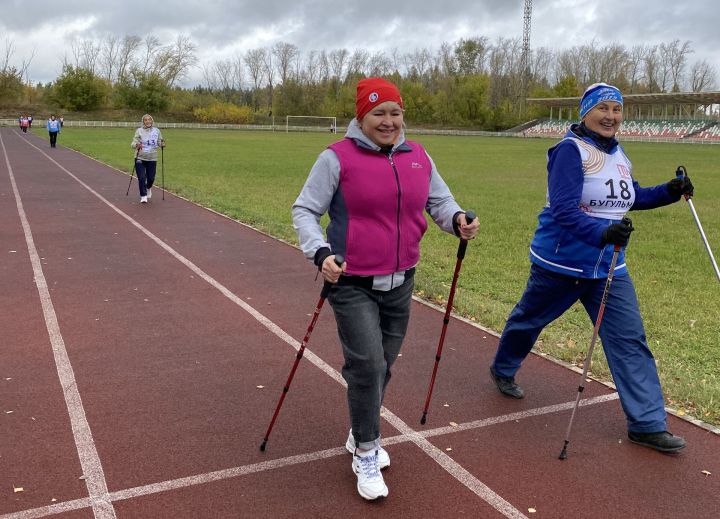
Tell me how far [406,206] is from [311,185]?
47 cm

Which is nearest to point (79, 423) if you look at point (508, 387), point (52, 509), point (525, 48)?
point (52, 509)

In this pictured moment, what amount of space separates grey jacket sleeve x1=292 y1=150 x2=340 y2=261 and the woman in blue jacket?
141 cm

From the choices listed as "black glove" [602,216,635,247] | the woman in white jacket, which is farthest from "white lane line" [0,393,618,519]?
the woman in white jacket

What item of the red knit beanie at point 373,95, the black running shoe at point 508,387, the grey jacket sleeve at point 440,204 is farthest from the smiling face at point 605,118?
the black running shoe at point 508,387

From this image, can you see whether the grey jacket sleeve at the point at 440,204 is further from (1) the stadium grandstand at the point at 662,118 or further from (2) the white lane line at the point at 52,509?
(1) the stadium grandstand at the point at 662,118

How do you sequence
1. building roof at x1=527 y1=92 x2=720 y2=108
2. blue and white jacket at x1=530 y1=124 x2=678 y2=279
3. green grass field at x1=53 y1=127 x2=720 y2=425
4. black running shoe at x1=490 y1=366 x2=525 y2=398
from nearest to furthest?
blue and white jacket at x1=530 y1=124 x2=678 y2=279 → black running shoe at x1=490 y1=366 x2=525 y2=398 → green grass field at x1=53 y1=127 x2=720 y2=425 → building roof at x1=527 y1=92 x2=720 y2=108

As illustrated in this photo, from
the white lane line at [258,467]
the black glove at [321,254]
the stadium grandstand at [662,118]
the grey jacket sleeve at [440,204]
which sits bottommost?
the white lane line at [258,467]

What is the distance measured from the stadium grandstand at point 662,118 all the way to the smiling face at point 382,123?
70.2 meters

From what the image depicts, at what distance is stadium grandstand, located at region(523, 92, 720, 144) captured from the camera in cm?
7031

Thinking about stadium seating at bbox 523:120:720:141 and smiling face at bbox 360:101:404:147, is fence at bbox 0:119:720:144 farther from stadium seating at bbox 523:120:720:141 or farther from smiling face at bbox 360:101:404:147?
smiling face at bbox 360:101:404:147

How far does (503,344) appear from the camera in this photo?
4.69 metres

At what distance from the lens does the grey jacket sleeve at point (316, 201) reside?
322 cm

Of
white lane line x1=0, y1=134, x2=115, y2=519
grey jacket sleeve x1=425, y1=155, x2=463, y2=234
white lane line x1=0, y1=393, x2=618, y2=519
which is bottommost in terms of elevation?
white lane line x1=0, y1=393, x2=618, y2=519

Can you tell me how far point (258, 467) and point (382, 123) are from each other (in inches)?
76.2
